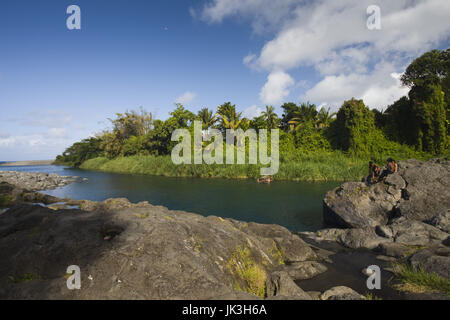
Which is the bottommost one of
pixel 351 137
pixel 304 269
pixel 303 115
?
pixel 304 269

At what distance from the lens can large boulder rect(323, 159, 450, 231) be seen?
33.7 ft

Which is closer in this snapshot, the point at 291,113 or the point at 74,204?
the point at 74,204

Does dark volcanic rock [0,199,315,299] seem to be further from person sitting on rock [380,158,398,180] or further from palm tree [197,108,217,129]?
palm tree [197,108,217,129]

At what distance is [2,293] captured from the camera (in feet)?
9.98

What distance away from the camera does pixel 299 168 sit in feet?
92.8

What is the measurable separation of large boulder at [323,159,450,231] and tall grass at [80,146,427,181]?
15.0 m

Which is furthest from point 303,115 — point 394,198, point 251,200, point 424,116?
point 394,198

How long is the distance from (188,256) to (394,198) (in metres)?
10.6

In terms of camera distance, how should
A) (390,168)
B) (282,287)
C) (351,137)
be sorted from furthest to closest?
(351,137), (390,168), (282,287)

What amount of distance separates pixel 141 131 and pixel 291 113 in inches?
1433

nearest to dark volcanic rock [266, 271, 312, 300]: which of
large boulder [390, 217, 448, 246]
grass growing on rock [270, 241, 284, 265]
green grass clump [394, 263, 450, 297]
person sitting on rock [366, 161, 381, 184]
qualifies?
grass growing on rock [270, 241, 284, 265]

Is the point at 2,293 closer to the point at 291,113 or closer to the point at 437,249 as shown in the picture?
the point at 437,249

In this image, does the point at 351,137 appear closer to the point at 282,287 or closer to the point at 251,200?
the point at 251,200
